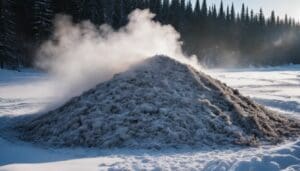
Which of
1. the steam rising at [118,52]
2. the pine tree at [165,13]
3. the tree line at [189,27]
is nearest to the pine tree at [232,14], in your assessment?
the tree line at [189,27]

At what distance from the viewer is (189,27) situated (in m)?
80.2

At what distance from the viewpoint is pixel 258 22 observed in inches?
4240

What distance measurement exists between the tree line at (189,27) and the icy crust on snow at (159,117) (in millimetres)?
26024

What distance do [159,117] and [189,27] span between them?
2694 inches

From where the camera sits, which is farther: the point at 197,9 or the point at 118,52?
the point at 197,9

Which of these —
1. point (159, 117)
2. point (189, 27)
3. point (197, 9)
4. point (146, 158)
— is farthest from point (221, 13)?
point (146, 158)

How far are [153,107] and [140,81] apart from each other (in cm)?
182

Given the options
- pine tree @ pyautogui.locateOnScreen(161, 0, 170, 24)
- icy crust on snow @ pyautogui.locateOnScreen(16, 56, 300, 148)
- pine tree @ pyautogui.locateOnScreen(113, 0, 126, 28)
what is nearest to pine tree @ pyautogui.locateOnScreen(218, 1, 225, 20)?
pine tree @ pyautogui.locateOnScreen(161, 0, 170, 24)

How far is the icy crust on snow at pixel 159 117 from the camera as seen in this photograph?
12.7m

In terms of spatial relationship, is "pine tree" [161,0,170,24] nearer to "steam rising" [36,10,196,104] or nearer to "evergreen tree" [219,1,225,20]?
"evergreen tree" [219,1,225,20]

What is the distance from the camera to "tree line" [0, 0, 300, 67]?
4209 cm

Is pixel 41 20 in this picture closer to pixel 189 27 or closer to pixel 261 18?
pixel 189 27

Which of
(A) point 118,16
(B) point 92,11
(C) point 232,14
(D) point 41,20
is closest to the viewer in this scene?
(D) point 41,20

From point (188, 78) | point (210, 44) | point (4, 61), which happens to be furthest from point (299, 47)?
point (188, 78)
